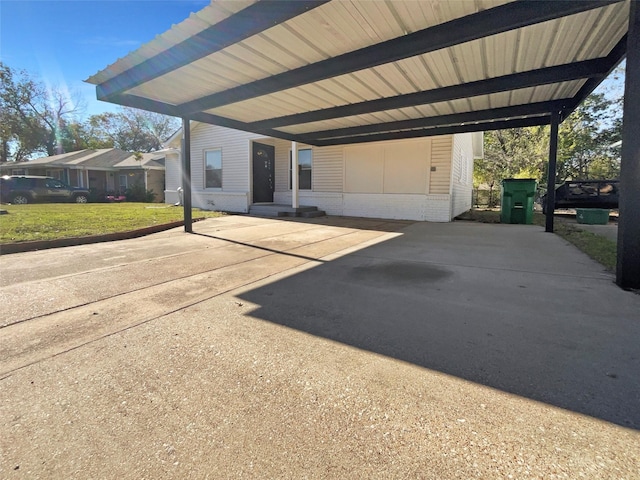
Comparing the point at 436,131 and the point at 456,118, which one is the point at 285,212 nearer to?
the point at 436,131

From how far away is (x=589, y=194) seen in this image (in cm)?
1324

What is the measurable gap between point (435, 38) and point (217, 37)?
2.92 m

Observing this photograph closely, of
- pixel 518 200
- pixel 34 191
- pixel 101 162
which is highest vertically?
pixel 101 162

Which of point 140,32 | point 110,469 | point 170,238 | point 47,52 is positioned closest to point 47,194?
point 47,52

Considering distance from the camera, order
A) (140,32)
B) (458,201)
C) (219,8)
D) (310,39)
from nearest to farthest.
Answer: (219,8), (310,39), (140,32), (458,201)

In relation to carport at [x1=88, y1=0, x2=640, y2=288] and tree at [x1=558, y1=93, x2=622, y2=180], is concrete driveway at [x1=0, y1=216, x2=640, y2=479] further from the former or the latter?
tree at [x1=558, y1=93, x2=622, y2=180]

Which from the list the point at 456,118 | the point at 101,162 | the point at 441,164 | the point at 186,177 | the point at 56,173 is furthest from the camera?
the point at 56,173

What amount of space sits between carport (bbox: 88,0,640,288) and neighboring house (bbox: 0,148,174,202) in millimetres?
19216

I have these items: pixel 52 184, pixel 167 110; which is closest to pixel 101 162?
pixel 52 184

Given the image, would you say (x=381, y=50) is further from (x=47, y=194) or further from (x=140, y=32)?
(x=47, y=194)

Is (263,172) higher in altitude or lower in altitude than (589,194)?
higher

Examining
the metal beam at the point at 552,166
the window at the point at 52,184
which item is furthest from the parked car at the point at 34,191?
the metal beam at the point at 552,166

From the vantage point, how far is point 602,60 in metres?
5.40

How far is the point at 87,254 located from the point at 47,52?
1928cm
